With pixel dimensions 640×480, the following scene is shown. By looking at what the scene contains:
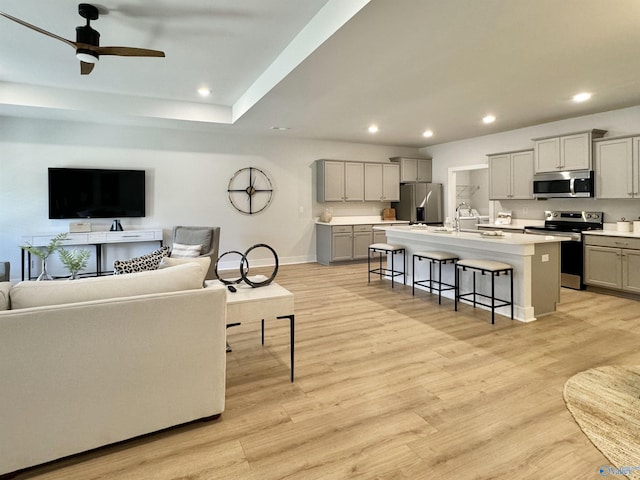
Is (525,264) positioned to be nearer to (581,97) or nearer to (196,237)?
(581,97)

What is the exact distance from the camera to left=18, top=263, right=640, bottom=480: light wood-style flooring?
169 centimetres

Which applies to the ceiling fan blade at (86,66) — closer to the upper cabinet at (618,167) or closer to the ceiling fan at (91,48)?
the ceiling fan at (91,48)

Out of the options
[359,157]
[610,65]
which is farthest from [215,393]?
[359,157]

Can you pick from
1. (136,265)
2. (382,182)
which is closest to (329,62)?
(136,265)

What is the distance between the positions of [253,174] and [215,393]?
557 centimetres

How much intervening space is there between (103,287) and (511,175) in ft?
21.2

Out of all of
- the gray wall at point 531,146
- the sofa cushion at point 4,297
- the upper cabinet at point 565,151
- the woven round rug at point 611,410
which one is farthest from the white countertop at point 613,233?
the sofa cushion at point 4,297

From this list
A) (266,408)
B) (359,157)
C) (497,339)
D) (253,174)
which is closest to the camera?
(266,408)

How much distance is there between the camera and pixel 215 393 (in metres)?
2.00

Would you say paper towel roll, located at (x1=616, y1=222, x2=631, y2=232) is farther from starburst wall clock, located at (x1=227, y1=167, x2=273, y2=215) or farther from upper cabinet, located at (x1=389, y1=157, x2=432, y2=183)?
starburst wall clock, located at (x1=227, y1=167, x2=273, y2=215)

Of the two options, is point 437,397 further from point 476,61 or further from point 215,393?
point 476,61

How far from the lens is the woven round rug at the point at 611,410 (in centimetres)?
175

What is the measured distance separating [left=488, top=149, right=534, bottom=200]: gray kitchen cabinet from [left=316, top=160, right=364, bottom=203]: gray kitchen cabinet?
2.56 m

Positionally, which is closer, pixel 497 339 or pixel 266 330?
pixel 497 339
